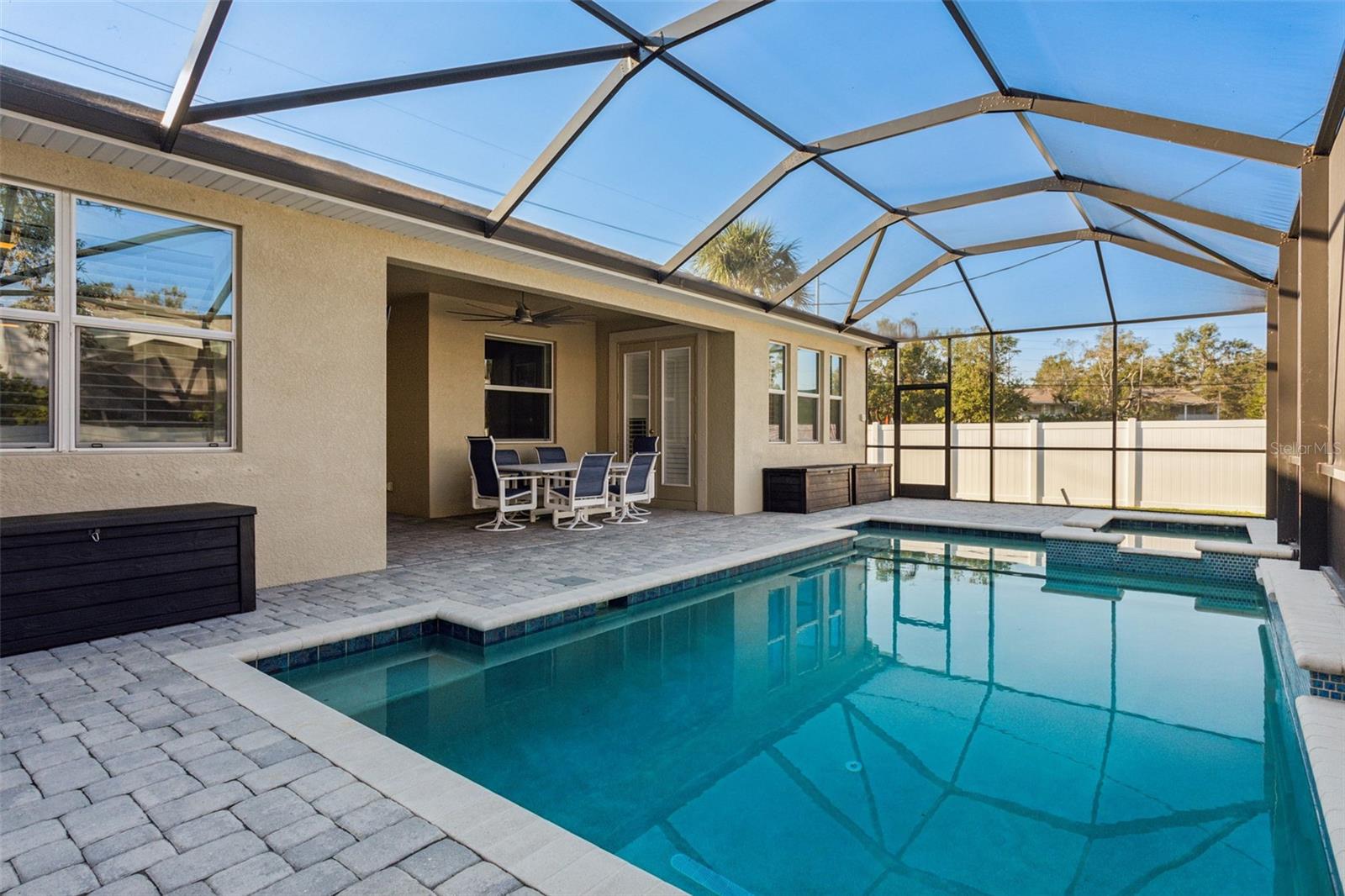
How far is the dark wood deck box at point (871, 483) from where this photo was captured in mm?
11852

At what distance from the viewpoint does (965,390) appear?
16062mm

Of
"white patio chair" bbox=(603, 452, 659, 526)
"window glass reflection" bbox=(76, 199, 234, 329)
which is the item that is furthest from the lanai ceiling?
"white patio chair" bbox=(603, 452, 659, 526)

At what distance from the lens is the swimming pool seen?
7.90 metres

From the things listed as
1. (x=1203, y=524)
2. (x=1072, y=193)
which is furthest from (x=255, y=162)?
(x=1203, y=524)

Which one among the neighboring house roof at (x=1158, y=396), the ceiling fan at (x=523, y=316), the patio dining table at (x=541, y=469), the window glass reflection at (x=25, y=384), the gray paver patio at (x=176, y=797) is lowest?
the gray paver patio at (x=176, y=797)

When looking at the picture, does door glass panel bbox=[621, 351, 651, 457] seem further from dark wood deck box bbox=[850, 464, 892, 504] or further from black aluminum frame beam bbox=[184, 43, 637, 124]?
black aluminum frame beam bbox=[184, 43, 637, 124]

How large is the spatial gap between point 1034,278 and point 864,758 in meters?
9.17

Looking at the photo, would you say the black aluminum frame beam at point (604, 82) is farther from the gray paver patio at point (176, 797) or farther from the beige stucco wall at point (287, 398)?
the gray paver patio at point (176, 797)

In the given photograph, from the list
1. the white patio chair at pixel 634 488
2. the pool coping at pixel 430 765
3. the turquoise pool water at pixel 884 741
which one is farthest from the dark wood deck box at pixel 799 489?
the pool coping at pixel 430 765

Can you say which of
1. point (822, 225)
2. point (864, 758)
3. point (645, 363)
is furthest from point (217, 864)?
point (645, 363)

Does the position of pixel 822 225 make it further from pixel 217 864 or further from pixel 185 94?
pixel 217 864

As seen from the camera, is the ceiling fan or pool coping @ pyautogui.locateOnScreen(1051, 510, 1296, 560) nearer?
pool coping @ pyautogui.locateOnScreen(1051, 510, 1296, 560)

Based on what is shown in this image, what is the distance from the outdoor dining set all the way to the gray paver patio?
4.08m

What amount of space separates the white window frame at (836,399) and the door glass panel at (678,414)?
9.59ft
